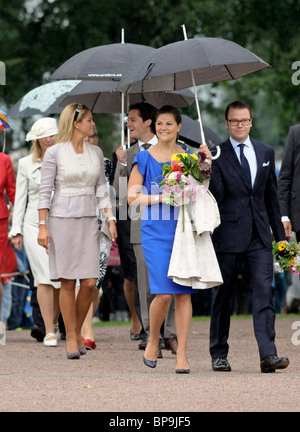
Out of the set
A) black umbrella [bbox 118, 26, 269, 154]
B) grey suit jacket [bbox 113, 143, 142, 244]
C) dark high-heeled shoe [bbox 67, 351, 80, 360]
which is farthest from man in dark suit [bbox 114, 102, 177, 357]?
black umbrella [bbox 118, 26, 269, 154]

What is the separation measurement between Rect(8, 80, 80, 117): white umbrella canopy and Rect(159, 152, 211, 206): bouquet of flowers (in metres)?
4.32

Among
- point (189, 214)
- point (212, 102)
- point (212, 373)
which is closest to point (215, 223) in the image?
point (189, 214)

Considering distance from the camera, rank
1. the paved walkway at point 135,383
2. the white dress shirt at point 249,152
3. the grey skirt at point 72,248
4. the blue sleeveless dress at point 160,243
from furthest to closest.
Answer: the grey skirt at point 72,248 → the white dress shirt at point 249,152 → the blue sleeveless dress at point 160,243 → the paved walkway at point 135,383

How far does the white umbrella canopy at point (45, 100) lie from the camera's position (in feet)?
42.4

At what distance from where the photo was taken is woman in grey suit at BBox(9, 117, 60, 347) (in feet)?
38.2

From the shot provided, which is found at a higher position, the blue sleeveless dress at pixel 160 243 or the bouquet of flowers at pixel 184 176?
the bouquet of flowers at pixel 184 176

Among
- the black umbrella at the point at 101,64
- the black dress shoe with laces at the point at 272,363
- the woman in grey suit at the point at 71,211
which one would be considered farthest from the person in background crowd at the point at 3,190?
the black dress shoe with laces at the point at 272,363

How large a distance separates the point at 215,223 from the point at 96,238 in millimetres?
1760

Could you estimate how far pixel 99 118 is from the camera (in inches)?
990

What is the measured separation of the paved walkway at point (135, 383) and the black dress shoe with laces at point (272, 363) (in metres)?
0.08

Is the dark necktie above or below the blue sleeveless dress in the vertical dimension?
above

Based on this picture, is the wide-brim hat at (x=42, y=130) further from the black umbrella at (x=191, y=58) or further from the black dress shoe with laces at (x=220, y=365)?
the black dress shoe with laces at (x=220, y=365)

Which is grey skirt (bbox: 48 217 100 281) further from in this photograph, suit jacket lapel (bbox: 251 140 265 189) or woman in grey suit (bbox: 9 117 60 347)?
suit jacket lapel (bbox: 251 140 265 189)
